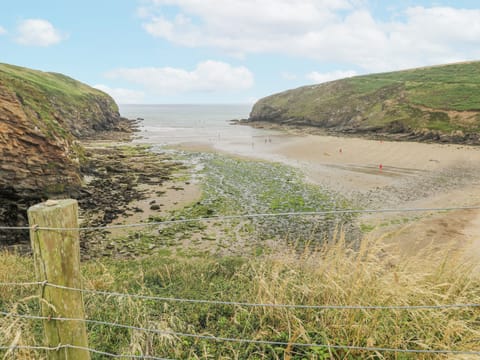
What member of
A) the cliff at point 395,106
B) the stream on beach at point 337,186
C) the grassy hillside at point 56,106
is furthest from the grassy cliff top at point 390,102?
the grassy hillside at point 56,106

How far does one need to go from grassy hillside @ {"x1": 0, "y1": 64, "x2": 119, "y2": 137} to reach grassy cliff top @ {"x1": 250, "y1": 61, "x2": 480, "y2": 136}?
51284 mm

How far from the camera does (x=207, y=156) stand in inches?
1569

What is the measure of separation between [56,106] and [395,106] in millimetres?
66468

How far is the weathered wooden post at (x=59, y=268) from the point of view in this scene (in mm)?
2795

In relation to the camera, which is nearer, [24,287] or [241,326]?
[241,326]

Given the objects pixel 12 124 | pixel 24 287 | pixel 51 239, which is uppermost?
pixel 12 124

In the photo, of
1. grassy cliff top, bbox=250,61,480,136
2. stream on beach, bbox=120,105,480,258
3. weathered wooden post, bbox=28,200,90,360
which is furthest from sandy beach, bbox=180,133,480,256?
grassy cliff top, bbox=250,61,480,136

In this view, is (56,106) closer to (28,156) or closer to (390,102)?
(28,156)

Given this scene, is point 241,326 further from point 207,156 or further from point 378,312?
point 207,156

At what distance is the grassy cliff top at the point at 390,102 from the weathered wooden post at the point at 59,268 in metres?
57.9

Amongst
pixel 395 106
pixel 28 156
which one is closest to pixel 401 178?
pixel 28 156

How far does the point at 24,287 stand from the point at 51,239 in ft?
17.5

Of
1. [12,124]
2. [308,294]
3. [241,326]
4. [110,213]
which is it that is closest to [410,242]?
[308,294]

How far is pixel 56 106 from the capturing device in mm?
54094
